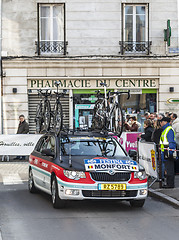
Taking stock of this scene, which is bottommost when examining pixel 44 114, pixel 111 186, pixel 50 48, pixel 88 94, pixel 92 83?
pixel 111 186

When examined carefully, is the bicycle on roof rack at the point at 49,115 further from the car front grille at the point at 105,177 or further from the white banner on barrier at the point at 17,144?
the white banner on barrier at the point at 17,144

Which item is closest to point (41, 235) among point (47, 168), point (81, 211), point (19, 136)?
point (81, 211)

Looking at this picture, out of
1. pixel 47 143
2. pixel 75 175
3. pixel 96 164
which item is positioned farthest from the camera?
pixel 47 143

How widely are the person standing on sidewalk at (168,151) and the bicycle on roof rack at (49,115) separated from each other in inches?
108

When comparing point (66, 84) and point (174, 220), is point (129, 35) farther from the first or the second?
point (174, 220)

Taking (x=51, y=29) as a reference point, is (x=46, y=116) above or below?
below

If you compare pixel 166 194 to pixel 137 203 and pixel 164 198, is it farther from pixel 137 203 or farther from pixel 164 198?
pixel 137 203

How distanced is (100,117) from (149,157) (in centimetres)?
182

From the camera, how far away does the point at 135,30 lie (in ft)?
82.8

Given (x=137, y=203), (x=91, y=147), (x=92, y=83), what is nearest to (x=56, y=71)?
(x=92, y=83)

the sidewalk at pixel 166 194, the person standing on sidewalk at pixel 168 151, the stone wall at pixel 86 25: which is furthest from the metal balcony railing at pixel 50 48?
the sidewalk at pixel 166 194

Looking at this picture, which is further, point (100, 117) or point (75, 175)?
point (100, 117)

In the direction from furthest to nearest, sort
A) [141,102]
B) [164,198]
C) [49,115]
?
[141,102] < [49,115] < [164,198]

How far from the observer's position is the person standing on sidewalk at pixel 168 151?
13.7 metres
